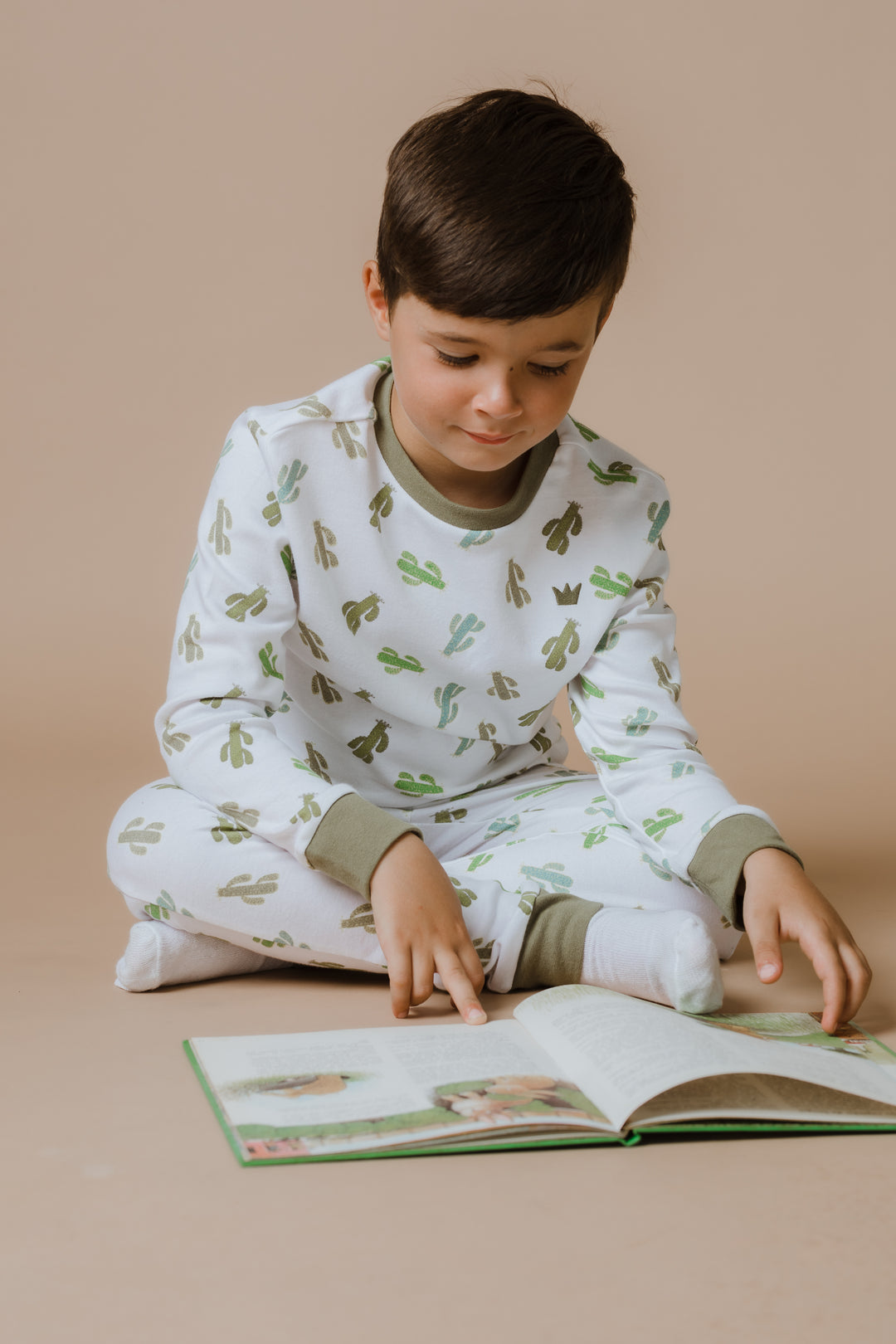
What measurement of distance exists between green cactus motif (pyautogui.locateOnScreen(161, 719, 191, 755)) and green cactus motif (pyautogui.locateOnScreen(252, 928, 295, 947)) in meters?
0.17

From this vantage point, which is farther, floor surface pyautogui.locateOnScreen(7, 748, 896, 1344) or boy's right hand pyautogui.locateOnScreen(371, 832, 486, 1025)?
boy's right hand pyautogui.locateOnScreen(371, 832, 486, 1025)

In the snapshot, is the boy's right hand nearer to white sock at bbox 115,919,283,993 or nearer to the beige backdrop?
white sock at bbox 115,919,283,993

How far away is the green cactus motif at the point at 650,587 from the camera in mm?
1367

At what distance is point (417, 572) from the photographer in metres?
1.31

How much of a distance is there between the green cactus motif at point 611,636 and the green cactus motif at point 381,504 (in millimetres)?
235

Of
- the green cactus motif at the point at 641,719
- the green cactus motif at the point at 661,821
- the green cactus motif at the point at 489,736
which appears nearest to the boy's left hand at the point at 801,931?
the green cactus motif at the point at 661,821

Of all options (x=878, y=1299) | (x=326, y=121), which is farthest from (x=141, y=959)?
(x=326, y=121)

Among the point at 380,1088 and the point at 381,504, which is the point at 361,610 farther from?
the point at 380,1088

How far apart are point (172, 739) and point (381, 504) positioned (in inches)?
10.6

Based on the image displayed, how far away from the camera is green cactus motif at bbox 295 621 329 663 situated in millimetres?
1318

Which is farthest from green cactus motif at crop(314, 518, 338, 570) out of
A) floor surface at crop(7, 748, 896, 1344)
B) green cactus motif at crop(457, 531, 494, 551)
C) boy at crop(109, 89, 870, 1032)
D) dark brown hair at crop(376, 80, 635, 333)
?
floor surface at crop(7, 748, 896, 1344)

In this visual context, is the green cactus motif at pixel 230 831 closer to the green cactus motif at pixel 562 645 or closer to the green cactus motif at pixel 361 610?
the green cactus motif at pixel 361 610

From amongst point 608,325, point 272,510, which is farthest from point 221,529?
point 608,325

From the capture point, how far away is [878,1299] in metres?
0.72
